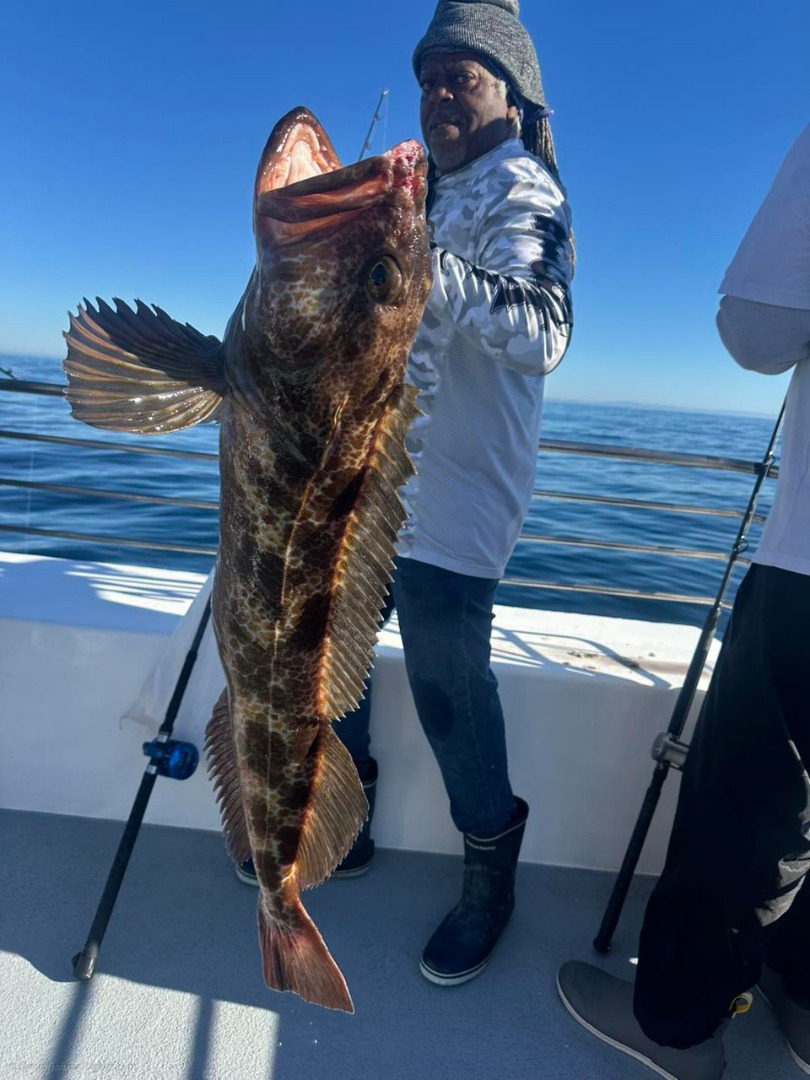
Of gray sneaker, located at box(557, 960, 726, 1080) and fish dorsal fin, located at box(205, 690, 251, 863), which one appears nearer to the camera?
fish dorsal fin, located at box(205, 690, 251, 863)

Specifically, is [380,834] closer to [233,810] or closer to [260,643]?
[233,810]

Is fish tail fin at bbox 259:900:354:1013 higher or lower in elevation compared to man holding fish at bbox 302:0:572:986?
lower

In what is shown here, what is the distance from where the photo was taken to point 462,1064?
6.57 ft

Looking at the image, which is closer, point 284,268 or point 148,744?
point 284,268

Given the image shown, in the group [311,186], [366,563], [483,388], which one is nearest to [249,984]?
[366,563]

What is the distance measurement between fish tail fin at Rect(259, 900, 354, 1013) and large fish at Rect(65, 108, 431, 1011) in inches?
2.3

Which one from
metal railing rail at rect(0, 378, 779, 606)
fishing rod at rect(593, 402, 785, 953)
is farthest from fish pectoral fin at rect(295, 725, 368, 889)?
metal railing rail at rect(0, 378, 779, 606)

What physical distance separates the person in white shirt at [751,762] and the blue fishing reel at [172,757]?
1.43m

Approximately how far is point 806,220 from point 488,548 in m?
1.06

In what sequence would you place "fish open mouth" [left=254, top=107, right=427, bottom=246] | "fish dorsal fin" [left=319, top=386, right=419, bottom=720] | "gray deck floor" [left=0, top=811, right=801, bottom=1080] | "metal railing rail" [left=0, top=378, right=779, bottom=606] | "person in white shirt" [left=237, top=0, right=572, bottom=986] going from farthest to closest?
"metal railing rail" [left=0, top=378, right=779, bottom=606]
"gray deck floor" [left=0, top=811, right=801, bottom=1080]
"person in white shirt" [left=237, top=0, right=572, bottom=986]
"fish dorsal fin" [left=319, top=386, right=419, bottom=720]
"fish open mouth" [left=254, top=107, right=427, bottom=246]

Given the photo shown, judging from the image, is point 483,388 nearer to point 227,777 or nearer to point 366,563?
point 366,563

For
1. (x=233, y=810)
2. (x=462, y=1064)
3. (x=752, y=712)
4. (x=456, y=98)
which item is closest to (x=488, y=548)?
(x=752, y=712)

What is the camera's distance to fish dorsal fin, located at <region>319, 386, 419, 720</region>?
1.28 metres

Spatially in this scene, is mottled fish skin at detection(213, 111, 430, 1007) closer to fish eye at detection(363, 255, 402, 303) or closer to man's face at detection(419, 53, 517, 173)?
fish eye at detection(363, 255, 402, 303)
